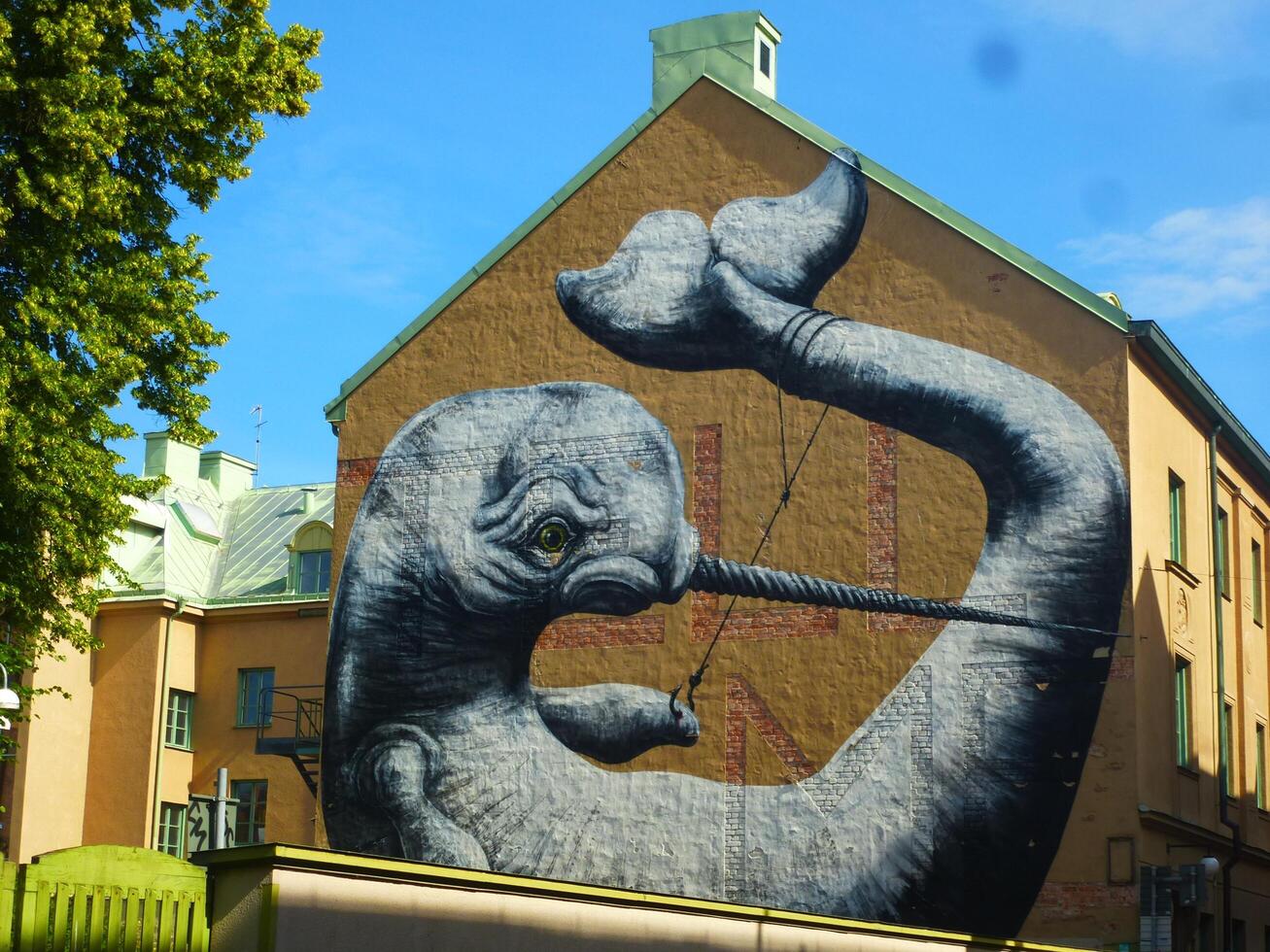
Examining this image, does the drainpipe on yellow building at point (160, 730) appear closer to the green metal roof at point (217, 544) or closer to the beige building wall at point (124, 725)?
the beige building wall at point (124, 725)

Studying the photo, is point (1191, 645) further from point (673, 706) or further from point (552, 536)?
point (552, 536)

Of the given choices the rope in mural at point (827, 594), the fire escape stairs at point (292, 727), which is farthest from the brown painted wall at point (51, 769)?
the rope in mural at point (827, 594)

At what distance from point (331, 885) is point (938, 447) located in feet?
51.4

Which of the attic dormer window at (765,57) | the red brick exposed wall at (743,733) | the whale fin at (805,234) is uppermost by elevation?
the attic dormer window at (765,57)

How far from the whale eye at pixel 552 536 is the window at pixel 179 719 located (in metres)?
13.1

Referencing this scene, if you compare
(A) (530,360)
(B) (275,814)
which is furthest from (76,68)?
A: (B) (275,814)

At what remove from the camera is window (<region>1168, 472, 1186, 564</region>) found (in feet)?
87.0

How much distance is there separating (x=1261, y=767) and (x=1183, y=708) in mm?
4641

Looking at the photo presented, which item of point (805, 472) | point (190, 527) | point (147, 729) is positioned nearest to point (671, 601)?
point (805, 472)

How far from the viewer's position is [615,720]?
26484 millimetres

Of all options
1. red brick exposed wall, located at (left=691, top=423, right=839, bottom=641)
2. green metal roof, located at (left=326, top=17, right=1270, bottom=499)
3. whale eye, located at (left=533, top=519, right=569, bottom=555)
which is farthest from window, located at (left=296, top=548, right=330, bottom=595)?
red brick exposed wall, located at (left=691, top=423, right=839, bottom=641)

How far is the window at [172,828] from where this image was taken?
36469mm

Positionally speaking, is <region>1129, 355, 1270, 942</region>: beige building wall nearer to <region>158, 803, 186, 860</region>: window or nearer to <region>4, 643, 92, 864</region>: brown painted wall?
<region>158, 803, 186, 860</region>: window

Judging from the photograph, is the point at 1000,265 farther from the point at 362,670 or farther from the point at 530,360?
the point at 362,670
